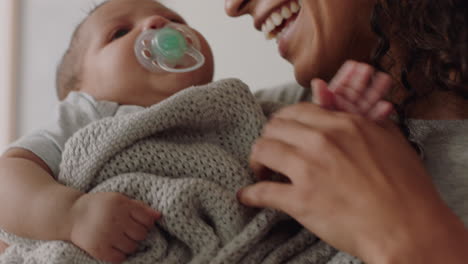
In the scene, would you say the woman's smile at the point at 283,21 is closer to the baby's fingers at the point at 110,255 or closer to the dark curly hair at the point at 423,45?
the dark curly hair at the point at 423,45

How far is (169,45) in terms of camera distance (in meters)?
1.03

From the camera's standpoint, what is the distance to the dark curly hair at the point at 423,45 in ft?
2.30

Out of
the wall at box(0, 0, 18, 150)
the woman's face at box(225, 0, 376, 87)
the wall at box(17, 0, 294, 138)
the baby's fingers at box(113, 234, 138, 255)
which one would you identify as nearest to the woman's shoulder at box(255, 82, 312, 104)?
the woman's face at box(225, 0, 376, 87)

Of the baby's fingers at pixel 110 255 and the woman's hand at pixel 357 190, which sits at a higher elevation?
the woman's hand at pixel 357 190

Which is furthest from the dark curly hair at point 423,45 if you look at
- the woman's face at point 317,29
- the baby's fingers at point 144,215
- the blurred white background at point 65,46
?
the blurred white background at point 65,46

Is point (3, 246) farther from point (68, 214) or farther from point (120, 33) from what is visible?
point (120, 33)

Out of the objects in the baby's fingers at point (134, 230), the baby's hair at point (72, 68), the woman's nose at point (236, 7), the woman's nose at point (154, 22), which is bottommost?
the baby's hair at point (72, 68)

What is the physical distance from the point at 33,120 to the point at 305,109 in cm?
125

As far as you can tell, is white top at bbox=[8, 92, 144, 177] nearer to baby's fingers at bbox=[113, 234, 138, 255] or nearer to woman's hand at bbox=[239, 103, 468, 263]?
baby's fingers at bbox=[113, 234, 138, 255]

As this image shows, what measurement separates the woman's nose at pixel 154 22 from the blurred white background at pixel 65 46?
58 centimetres

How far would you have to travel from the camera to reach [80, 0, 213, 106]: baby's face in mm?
1022

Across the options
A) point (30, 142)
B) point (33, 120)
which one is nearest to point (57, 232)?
point (30, 142)

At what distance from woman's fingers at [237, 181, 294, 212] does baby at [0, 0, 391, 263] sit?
0.12m

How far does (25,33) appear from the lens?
1.67 metres
